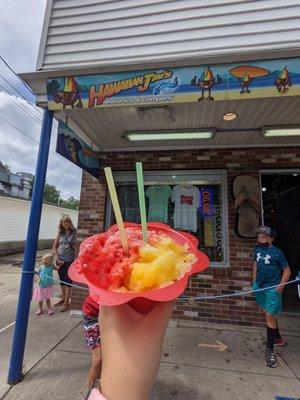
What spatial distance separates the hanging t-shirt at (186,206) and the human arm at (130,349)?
4.77 m

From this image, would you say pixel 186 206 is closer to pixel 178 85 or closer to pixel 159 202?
pixel 159 202

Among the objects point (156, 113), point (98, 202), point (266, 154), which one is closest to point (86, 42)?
point (156, 113)

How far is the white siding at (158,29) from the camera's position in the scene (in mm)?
3699

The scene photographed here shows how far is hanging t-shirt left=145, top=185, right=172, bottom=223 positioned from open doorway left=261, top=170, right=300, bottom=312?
2.61 meters

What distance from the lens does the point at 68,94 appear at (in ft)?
10.5

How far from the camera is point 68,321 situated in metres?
5.05

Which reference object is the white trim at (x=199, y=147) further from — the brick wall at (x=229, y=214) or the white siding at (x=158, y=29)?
the white siding at (x=158, y=29)

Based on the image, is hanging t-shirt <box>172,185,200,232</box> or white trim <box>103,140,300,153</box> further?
hanging t-shirt <box>172,185,200,232</box>

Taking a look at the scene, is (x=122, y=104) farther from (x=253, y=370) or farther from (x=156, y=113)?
(x=253, y=370)

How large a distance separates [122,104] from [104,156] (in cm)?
295

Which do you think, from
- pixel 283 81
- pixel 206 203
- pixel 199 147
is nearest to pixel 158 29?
pixel 283 81

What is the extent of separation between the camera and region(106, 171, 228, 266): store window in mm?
5371

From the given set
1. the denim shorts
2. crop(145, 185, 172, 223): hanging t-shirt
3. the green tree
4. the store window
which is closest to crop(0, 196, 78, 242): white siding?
crop(145, 185, 172, 223): hanging t-shirt

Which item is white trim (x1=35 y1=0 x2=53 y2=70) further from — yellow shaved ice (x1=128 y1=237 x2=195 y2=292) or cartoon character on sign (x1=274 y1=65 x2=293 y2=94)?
yellow shaved ice (x1=128 y1=237 x2=195 y2=292)
